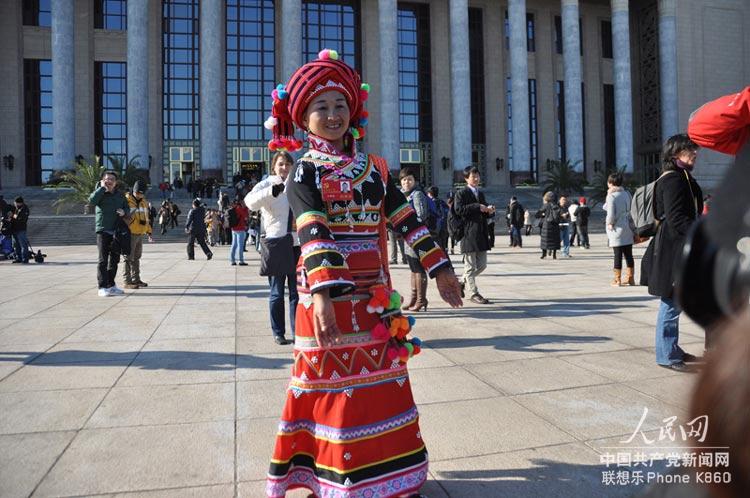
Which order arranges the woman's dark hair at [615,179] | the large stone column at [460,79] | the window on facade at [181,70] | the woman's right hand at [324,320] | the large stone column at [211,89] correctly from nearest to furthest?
the woman's right hand at [324,320], the woman's dark hair at [615,179], the large stone column at [211,89], the large stone column at [460,79], the window on facade at [181,70]

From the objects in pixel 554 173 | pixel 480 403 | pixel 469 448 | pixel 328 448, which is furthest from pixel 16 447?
pixel 554 173

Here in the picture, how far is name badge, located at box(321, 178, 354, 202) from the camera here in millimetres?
2127

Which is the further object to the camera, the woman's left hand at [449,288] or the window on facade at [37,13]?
the window on facade at [37,13]

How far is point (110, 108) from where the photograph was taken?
36125 mm

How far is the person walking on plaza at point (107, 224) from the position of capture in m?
8.27

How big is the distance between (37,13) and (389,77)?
23374mm

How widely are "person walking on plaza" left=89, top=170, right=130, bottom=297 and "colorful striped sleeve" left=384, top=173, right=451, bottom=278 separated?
283 inches

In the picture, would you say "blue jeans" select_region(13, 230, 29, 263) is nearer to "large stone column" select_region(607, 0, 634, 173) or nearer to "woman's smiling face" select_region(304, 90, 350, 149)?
"woman's smiling face" select_region(304, 90, 350, 149)

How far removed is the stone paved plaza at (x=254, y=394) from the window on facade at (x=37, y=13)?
35.6 m

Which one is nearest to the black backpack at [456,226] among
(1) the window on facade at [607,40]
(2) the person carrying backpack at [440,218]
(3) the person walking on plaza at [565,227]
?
(2) the person carrying backpack at [440,218]

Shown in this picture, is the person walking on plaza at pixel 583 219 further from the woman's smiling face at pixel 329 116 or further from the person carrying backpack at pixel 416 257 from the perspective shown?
the woman's smiling face at pixel 329 116

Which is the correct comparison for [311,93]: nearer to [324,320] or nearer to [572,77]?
[324,320]

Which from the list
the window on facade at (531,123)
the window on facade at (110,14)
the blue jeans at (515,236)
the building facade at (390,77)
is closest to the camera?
the blue jeans at (515,236)

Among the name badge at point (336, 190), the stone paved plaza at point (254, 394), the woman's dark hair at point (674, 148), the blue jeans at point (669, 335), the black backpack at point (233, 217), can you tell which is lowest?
the stone paved plaza at point (254, 394)
